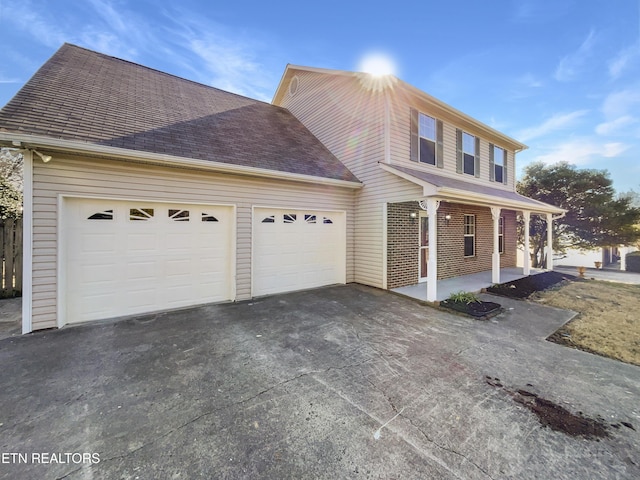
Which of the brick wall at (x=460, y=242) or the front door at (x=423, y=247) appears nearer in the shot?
the front door at (x=423, y=247)

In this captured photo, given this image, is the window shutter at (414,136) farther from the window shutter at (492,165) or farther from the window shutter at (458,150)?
the window shutter at (492,165)

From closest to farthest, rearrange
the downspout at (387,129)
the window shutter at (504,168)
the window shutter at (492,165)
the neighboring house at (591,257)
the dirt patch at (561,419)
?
the dirt patch at (561,419), the downspout at (387,129), the window shutter at (492,165), the window shutter at (504,168), the neighboring house at (591,257)

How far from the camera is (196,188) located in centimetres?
581

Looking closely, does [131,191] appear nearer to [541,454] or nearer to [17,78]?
[541,454]

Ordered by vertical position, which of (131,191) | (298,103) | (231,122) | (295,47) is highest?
(295,47)

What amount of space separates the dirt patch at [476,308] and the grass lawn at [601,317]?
3.53 feet

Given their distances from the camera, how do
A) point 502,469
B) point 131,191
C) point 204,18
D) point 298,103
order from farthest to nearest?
point 298,103
point 204,18
point 131,191
point 502,469

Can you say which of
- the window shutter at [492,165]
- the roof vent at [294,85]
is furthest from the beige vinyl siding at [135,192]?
the window shutter at [492,165]

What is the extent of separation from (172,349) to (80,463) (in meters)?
1.92

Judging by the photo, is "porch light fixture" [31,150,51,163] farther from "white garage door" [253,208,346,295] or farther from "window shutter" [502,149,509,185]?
"window shutter" [502,149,509,185]

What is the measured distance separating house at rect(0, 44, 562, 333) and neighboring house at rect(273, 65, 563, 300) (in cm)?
5

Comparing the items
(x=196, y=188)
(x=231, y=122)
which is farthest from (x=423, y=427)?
(x=231, y=122)

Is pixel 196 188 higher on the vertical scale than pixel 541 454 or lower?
higher

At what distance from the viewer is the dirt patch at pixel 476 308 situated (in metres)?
5.36
